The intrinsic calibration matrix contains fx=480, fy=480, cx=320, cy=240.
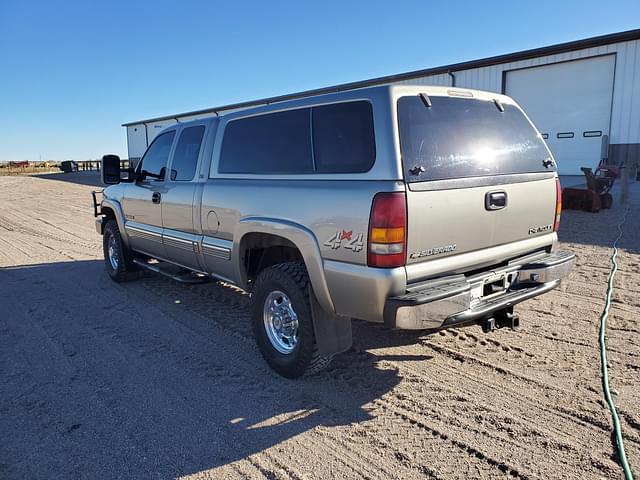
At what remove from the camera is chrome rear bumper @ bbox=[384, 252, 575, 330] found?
2875mm

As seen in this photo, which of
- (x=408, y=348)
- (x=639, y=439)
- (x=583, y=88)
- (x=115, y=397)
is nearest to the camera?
(x=639, y=439)

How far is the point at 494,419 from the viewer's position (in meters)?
3.05

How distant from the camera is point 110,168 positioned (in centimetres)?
589

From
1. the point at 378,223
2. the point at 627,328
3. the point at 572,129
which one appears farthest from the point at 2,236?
the point at 572,129

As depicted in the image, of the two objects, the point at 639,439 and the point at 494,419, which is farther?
the point at 494,419

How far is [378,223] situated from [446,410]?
1350 millimetres

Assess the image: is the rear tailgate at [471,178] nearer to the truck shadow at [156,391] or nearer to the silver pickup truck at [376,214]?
the silver pickup truck at [376,214]

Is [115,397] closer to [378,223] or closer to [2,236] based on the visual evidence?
[378,223]

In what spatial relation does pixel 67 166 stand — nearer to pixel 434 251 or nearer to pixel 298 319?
pixel 298 319

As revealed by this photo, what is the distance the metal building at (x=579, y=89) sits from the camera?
1711 cm

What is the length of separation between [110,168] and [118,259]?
1.34 meters

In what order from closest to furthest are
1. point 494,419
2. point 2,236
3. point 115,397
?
point 494,419 < point 115,397 < point 2,236

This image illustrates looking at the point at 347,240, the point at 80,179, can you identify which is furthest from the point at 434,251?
the point at 80,179

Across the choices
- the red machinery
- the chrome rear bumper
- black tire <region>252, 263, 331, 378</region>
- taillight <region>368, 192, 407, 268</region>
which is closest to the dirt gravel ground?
black tire <region>252, 263, 331, 378</region>
